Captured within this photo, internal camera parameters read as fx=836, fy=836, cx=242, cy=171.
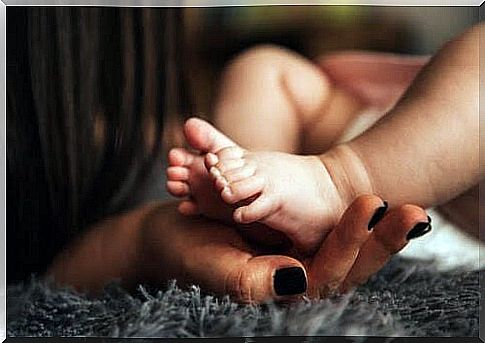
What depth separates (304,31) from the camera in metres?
1.25

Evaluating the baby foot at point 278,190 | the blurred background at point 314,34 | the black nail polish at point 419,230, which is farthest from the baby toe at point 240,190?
the black nail polish at point 419,230

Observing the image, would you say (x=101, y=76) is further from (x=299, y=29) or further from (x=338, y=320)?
(x=338, y=320)

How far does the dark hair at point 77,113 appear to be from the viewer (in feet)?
4.06

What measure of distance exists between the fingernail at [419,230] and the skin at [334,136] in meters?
0.03

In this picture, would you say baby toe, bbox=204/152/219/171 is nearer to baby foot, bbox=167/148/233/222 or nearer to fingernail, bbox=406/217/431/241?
baby foot, bbox=167/148/233/222

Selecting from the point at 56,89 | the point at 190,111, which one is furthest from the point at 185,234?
the point at 56,89

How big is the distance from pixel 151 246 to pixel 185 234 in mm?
55

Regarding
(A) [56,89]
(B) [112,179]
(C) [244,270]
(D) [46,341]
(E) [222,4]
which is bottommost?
(D) [46,341]

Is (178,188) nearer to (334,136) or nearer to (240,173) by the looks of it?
(240,173)

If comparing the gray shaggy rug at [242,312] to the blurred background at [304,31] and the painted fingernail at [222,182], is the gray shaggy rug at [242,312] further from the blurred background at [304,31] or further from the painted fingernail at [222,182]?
the blurred background at [304,31]

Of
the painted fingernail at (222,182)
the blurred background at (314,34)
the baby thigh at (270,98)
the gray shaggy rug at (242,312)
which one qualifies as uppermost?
the blurred background at (314,34)

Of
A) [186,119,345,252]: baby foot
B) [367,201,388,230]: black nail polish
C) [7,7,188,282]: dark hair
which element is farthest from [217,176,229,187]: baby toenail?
[367,201,388,230]: black nail polish

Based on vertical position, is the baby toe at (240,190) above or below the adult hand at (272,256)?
above

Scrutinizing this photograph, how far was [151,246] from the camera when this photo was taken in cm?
124
